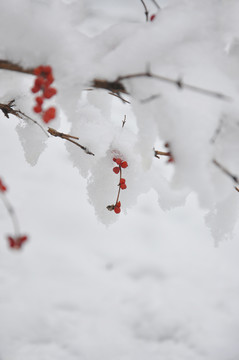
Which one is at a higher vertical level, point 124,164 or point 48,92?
point 124,164

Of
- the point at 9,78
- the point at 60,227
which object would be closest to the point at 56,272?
the point at 60,227

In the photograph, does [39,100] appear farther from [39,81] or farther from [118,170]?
[118,170]

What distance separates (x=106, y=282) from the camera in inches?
123

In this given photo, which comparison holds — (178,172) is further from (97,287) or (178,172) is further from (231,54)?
(97,287)

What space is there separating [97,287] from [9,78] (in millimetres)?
2442

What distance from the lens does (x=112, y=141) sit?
1247 mm

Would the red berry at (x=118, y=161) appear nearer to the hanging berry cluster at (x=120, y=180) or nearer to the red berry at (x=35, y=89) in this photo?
the hanging berry cluster at (x=120, y=180)

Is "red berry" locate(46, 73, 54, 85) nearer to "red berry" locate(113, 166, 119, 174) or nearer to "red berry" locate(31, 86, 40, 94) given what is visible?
"red berry" locate(31, 86, 40, 94)

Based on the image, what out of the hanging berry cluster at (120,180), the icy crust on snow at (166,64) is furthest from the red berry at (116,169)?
the icy crust on snow at (166,64)

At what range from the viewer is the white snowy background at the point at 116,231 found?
2.56 feet

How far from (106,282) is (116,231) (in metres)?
0.75

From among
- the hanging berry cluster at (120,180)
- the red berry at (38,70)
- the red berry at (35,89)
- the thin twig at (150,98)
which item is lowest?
the thin twig at (150,98)

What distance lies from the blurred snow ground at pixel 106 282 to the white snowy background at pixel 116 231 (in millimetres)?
11

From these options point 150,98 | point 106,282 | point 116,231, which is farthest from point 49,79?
point 116,231
